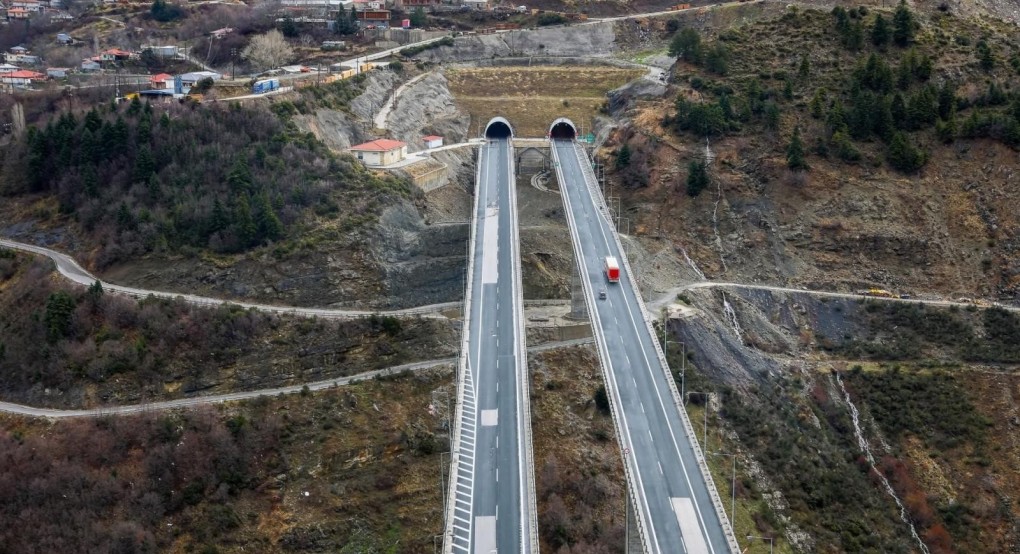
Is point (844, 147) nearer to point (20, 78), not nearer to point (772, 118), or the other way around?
point (772, 118)

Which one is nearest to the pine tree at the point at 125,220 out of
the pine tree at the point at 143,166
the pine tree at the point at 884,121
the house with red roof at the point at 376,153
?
the pine tree at the point at 143,166

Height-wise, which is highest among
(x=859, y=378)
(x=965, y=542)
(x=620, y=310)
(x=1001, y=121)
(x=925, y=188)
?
(x=1001, y=121)

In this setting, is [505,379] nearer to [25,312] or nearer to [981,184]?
[25,312]

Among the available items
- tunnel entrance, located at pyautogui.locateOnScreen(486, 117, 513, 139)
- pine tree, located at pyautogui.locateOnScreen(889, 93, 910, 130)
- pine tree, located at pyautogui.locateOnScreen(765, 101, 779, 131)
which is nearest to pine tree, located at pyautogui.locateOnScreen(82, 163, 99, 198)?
tunnel entrance, located at pyautogui.locateOnScreen(486, 117, 513, 139)

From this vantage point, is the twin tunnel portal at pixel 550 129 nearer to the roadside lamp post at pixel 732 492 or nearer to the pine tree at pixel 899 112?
the pine tree at pixel 899 112

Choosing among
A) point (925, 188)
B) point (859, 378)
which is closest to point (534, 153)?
point (925, 188)

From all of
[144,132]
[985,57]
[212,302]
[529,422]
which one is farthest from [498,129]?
[529,422]

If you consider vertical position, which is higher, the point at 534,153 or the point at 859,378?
the point at 534,153

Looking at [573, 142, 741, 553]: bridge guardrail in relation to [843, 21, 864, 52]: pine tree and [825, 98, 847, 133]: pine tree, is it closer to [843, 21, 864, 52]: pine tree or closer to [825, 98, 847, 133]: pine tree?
[825, 98, 847, 133]: pine tree
